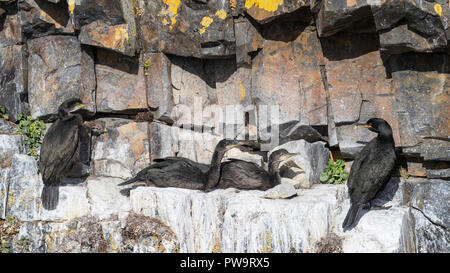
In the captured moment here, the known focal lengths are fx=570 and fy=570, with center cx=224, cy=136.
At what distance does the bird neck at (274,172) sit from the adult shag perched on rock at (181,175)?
0.64 m

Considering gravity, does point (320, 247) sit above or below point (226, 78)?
below

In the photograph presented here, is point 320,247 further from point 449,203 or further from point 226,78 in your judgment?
point 226,78

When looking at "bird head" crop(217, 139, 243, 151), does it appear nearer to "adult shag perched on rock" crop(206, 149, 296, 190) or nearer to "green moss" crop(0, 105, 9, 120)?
"adult shag perched on rock" crop(206, 149, 296, 190)

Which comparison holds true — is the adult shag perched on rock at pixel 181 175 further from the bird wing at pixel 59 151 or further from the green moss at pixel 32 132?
the green moss at pixel 32 132

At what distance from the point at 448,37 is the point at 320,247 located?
2.95m

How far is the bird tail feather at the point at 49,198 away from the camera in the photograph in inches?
299

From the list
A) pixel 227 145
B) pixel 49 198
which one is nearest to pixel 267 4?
Answer: pixel 227 145

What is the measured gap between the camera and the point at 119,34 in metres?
8.62

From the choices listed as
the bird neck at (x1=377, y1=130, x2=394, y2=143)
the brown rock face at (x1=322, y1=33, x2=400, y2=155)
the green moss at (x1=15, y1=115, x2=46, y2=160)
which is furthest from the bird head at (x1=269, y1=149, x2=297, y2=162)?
the green moss at (x1=15, y1=115, x2=46, y2=160)

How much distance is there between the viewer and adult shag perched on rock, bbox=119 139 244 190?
7.69m


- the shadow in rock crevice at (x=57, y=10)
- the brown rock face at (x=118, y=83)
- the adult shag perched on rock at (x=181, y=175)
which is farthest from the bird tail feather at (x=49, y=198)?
the shadow in rock crevice at (x=57, y=10)

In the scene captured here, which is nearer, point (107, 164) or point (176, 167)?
point (176, 167)

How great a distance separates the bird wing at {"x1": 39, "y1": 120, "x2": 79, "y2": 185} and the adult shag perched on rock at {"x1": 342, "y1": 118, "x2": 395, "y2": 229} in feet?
12.5

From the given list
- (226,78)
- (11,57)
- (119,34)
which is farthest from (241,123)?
(11,57)
